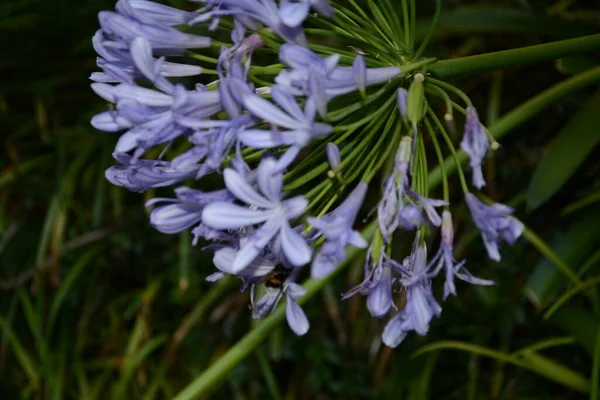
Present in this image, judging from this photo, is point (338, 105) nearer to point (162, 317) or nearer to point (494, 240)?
point (494, 240)

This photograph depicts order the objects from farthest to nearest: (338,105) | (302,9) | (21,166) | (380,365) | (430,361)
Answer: (21,166), (380,365), (430,361), (338,105), (302,9)

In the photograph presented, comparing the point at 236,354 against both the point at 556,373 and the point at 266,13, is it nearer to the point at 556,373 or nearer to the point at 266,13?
the point at 266,13

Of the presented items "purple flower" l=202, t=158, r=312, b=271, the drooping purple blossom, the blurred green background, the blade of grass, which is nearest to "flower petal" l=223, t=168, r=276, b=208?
"purple flower" l=202, t=158, r=312, b=271

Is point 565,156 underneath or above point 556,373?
above

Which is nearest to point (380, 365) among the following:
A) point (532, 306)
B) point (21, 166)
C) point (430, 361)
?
point (430, 361)

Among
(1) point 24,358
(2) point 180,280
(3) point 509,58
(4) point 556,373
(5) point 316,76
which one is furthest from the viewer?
(1) point 24,358

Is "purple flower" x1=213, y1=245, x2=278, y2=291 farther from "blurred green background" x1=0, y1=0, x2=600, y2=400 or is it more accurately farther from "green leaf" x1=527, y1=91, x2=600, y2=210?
"blurred green background" x1=0, y1=0, x2=600, y2=400

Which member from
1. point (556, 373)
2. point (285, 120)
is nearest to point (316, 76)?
point (285, 120)
